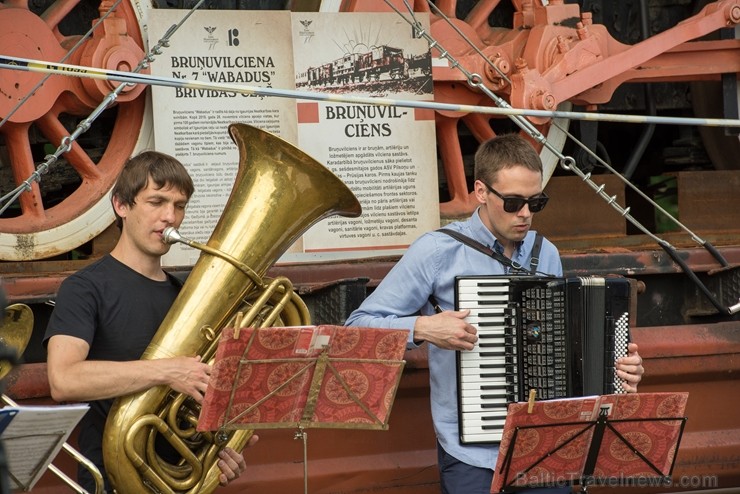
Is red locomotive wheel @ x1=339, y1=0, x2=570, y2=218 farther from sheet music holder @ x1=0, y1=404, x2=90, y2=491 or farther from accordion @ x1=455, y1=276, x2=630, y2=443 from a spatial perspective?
sheet music holder @ x1=0, y1=404, x2=90, y2=491

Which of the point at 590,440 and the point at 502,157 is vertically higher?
the point at 502,157

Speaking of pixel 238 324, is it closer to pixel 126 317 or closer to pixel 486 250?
pixel 126 317

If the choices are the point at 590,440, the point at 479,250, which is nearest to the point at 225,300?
the point at 479,250

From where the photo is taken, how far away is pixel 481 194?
400cm

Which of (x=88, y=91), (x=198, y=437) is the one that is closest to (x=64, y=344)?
(x=198, y=437)

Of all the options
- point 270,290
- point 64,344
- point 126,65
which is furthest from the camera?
point 126,65

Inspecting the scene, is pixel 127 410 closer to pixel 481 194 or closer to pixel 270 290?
pixel 270 290

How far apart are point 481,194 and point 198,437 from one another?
3.81 ft

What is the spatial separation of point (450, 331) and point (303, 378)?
461 mm

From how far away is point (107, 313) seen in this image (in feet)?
12.1

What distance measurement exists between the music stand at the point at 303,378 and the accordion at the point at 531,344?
0.30 metres

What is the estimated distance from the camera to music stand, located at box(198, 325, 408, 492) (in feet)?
11.2

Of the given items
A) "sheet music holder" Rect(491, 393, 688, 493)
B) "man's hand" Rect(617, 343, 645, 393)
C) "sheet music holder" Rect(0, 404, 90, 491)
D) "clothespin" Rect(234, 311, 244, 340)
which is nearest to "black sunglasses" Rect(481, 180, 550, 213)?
"man's hand" Rect(617, 343, 645, 393)

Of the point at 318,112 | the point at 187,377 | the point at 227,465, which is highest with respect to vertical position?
the point at 318,112
